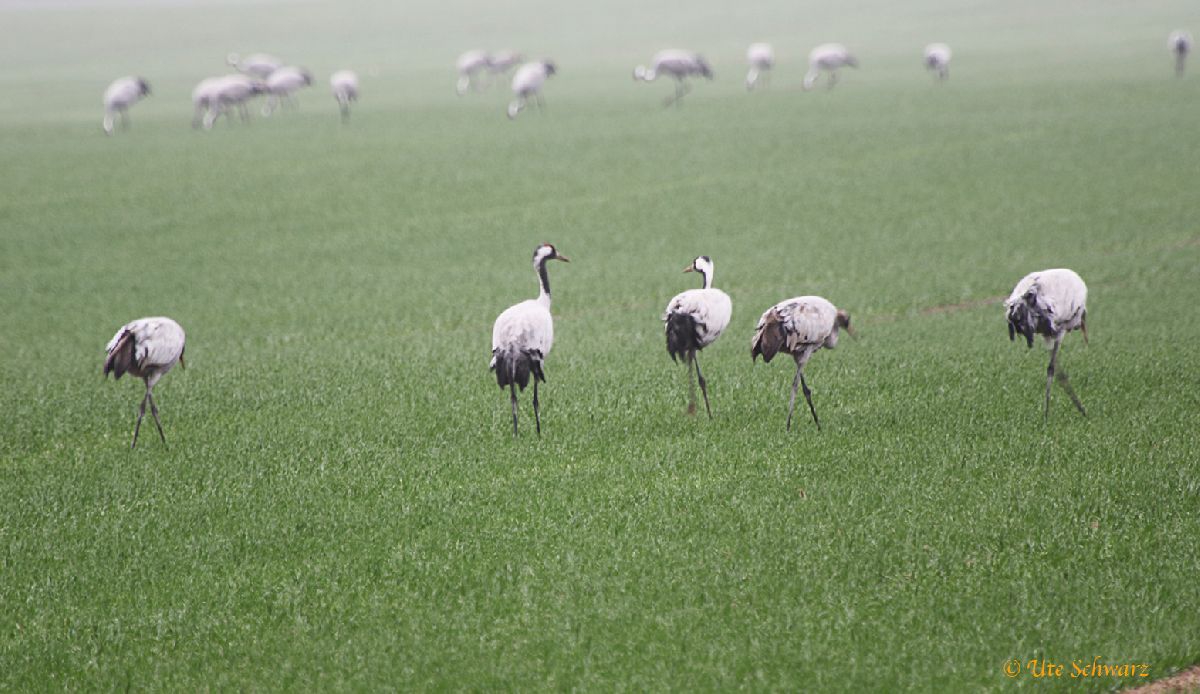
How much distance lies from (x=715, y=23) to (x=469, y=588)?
92247 mm

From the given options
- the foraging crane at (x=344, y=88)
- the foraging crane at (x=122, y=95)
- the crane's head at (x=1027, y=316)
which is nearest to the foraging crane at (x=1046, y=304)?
the crane's head at (x=1027, y=316)

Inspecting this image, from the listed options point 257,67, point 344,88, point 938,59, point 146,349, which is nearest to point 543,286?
point 146,349

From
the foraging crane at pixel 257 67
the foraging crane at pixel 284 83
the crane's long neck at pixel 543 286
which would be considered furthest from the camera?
the foraging crane at pixel 257 67

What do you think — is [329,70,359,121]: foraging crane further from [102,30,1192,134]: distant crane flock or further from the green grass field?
the green grass field

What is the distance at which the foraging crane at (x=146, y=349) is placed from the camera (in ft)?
40.7

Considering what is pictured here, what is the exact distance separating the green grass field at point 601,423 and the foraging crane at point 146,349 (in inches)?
37.8

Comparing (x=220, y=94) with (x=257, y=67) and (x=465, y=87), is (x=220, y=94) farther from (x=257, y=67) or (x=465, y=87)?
(x=465, y=87)

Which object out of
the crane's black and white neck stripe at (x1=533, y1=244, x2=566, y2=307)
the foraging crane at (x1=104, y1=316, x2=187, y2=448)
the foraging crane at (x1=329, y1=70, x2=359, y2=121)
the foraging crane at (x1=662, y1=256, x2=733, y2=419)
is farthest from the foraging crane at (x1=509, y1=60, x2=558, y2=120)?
the foraging crane at (x1=662, y1=256, x2=733, y2=419)

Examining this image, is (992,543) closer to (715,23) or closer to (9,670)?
(9,670)

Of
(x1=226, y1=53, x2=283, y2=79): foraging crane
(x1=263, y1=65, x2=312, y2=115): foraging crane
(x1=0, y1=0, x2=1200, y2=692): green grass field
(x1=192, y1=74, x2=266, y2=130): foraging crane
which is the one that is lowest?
(x1=0, y1=0, x2=1200, y2=692): green grass field

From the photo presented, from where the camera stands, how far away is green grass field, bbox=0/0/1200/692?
8594mm

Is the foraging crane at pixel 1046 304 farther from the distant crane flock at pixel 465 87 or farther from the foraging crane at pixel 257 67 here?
the foraging crane at pixel 257 67

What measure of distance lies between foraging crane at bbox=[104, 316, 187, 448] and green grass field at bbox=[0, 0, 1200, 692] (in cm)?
96

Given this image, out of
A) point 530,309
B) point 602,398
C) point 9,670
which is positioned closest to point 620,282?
point 602,398
